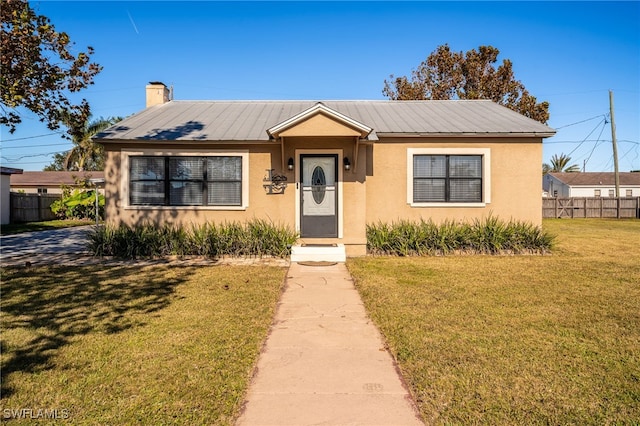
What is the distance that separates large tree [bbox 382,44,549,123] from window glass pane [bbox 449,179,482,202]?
1552cm

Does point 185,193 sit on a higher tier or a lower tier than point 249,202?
higher

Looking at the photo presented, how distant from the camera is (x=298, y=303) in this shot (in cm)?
550

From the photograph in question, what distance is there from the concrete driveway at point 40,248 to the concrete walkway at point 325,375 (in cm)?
717

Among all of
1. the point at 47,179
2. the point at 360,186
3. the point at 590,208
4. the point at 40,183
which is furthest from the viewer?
the point at 47,179

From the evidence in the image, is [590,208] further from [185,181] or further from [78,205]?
[78,205]

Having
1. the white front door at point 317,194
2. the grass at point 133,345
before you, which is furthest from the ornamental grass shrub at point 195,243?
the grass at point 133,345

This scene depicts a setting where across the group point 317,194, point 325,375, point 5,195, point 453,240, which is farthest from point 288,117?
point 5,195

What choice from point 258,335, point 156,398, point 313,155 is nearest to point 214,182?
point 313,155

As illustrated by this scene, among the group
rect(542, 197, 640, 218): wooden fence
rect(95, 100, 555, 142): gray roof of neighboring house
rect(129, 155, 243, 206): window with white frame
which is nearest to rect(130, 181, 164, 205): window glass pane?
Answer: rect(129, 155, 243, 206): window with white frame

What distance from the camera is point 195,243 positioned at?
945 centimetres

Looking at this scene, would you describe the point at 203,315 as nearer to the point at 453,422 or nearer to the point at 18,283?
the point at 453,422

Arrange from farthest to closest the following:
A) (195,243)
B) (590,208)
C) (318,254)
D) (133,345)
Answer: (590,208)
(195,243)
(318,254)
(133,345)

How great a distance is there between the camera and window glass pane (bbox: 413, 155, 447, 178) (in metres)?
10.5

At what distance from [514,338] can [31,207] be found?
25000 mm
